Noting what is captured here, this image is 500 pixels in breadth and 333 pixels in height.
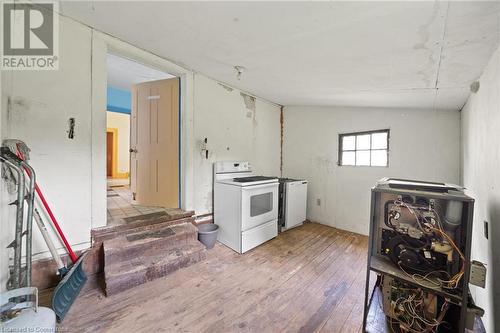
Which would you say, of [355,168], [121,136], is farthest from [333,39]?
[121,136]

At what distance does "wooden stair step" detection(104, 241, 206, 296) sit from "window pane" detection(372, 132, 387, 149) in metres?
2.96

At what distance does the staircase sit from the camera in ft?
5.84

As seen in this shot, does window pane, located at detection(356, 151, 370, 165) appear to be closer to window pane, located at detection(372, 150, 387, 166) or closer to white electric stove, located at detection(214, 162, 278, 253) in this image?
window pane, located at detection(372, 150, 387, 166)

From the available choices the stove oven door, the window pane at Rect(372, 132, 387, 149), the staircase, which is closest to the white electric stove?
the stove oven door

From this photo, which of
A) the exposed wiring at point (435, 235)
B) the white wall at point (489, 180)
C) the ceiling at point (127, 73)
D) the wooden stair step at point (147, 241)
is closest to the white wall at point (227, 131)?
the wooden stair step at point (147, 241)

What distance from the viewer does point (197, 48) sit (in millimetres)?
2000

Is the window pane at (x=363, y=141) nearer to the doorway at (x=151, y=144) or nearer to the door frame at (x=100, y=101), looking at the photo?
the doorway at (x=151, y=144)

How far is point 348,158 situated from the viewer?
3438 mm

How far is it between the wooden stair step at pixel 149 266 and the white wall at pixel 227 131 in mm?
657

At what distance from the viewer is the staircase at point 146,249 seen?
1.78 meters

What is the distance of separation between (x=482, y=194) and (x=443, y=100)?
1306mm

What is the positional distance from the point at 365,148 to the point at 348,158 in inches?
12.0

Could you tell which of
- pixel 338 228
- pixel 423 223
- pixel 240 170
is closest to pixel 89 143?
pixel 240 170

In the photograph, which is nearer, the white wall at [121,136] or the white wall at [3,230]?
the white wall at [3,230]
